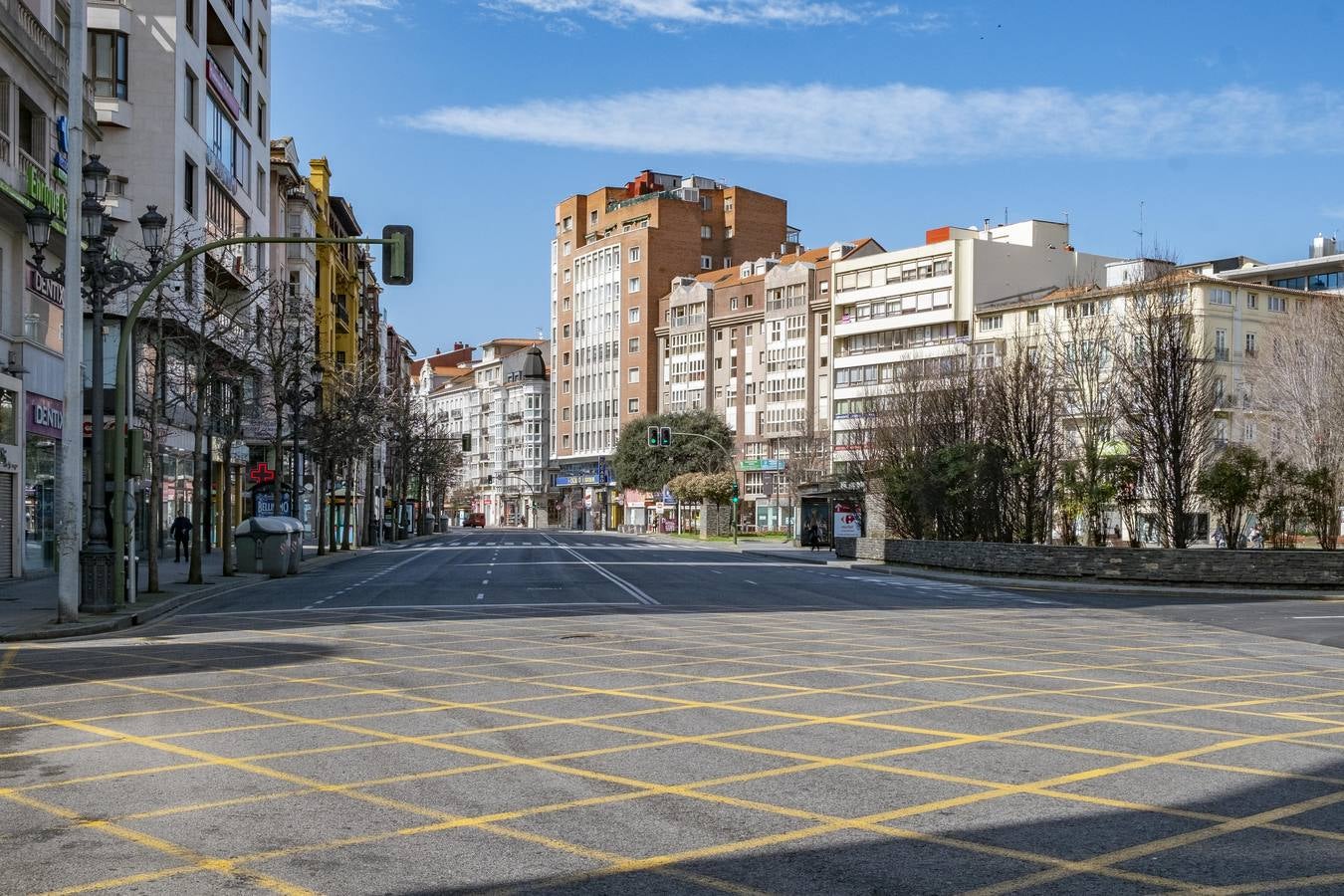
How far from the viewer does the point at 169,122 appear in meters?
42.3

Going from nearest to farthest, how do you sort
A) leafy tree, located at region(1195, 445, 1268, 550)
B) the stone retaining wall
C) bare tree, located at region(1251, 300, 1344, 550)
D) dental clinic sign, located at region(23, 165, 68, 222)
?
dental clinic sign, located at region(23, 165, 68, 222), the stone retaining wall, leafy tree, located at region(1195, 445, 1268, 550), bare tree, located at region(1251, 300, 1344, 550)

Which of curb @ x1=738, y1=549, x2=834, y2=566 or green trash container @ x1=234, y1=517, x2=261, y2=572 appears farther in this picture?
curb @ x1=738, y1=549, x2=834, y2=566

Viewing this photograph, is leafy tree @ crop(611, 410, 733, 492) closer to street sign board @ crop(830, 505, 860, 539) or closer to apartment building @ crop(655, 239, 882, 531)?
apartment building @ crop(655, 239, 882, 531)

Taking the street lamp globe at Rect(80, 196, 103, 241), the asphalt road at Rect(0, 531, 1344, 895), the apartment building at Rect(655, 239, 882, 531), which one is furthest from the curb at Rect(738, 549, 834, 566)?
the apartment building at Rect(655, 239, 882, 531)

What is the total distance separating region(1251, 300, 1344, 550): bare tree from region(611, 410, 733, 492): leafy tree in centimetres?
5167

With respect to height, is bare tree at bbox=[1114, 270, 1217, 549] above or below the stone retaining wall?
above

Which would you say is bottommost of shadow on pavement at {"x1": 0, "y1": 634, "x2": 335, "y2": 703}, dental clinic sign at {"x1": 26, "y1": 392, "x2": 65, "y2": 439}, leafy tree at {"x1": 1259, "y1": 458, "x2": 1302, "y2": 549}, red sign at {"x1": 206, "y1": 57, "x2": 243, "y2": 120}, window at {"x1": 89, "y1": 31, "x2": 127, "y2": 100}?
shadow on pavement at {"x1": 0, "y1": 634, "x2": 335, "y2": 703}

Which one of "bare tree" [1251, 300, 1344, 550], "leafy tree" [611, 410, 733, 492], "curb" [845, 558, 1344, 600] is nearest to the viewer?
"curb" [845, 558, 1344, 600]

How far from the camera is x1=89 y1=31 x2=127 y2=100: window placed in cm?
4169

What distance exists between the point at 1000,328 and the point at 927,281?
6941 mm

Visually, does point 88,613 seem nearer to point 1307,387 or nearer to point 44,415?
point 44,415

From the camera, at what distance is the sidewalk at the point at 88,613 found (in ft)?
59.8

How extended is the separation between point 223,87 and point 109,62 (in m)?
7.36

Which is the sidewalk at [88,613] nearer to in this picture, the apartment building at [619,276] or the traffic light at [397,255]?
the traffic light at [397,255]
